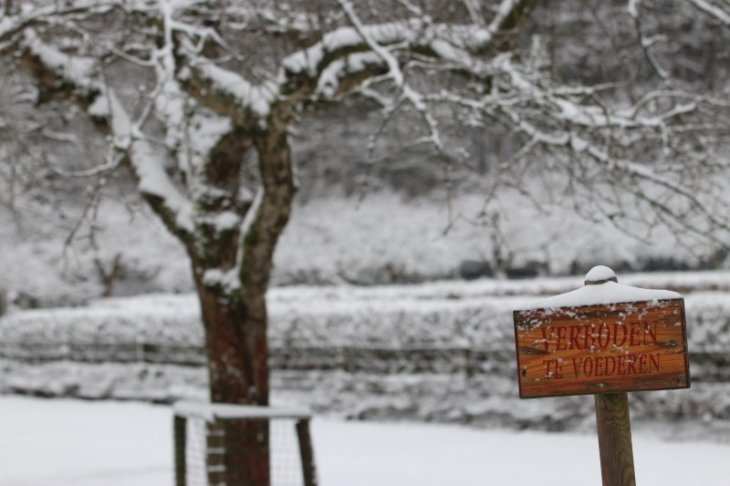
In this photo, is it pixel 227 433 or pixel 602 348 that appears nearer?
pixel 602 348

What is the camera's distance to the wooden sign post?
11.6 ft

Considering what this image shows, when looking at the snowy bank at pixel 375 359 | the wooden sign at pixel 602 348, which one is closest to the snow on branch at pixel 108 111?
the wooden sign at pixel 602 348

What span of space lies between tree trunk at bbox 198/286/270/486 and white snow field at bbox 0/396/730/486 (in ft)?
6.95

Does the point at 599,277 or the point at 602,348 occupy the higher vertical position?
the point at 599,277

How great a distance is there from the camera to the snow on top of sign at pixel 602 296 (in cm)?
358

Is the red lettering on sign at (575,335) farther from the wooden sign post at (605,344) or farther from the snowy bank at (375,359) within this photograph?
the snowy bank at (375,359)

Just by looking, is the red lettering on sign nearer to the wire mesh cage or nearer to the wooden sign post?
the wooden sign post

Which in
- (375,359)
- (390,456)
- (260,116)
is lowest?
(390,456)

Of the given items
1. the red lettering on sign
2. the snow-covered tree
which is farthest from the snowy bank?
the red lettering on sign

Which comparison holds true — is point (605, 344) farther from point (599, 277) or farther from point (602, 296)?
point (599, 277)

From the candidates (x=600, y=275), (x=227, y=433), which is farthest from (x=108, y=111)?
(x=600, y=275)

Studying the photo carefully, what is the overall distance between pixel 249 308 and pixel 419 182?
71.0 ft

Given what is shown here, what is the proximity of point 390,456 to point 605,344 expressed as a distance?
726 centimetres

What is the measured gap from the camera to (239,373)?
717cm
